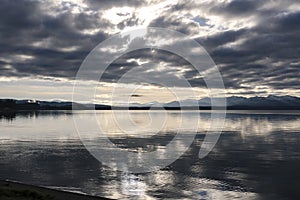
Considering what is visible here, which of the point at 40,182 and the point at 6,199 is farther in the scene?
the point at 40,182

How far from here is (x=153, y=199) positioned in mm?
21031

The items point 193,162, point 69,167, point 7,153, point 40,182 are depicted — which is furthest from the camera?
point 7,153

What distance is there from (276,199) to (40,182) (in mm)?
16541

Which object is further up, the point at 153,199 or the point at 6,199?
the point at 6,199

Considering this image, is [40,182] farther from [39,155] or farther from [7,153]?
[7,153]

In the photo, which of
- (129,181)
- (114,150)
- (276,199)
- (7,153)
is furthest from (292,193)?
(7,153)

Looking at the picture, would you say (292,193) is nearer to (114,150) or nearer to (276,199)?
(276,199)

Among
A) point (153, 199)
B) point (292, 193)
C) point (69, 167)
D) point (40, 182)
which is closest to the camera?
point (153, 199)

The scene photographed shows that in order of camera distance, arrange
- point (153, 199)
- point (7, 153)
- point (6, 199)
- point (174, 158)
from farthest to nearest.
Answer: point (7, 153) < point (174, 158) < point (153, 199) < point (6, 199)

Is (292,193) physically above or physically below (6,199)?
below

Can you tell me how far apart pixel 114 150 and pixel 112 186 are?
17.7 meters

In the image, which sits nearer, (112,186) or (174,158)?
(112,186)

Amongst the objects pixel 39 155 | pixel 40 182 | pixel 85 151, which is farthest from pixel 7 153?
pixel 40 182

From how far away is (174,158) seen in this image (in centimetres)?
3653
